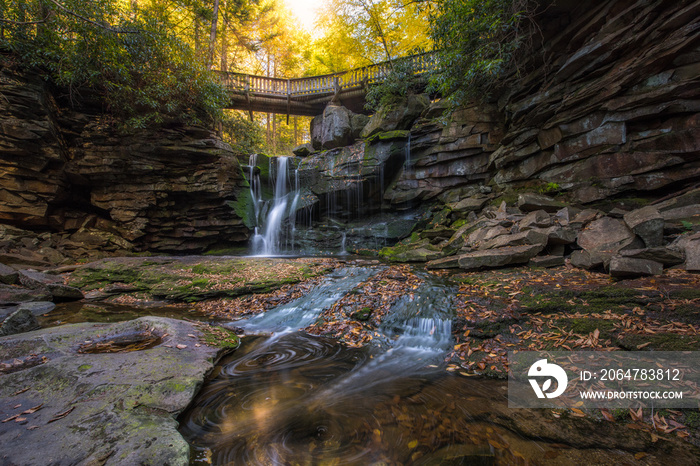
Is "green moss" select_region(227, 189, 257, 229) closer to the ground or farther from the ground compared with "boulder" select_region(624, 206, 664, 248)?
farther from the ground

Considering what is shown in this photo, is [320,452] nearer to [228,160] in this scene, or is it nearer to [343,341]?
[343,341]

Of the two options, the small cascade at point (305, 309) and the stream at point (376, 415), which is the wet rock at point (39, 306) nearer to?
the small cascade at point (305, 309)

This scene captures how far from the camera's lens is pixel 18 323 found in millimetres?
4195

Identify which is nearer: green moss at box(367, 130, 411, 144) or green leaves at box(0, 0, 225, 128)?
green leaves at box(0, 0, 225, 128)

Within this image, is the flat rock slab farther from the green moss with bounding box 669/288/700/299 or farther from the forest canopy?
the forest canopy

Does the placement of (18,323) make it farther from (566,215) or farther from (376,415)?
(566,215)

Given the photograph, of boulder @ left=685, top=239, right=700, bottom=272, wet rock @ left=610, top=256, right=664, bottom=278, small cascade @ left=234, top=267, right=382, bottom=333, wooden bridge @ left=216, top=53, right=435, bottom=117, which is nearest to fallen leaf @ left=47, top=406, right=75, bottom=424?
small cascade @ left=234, top=267, right=382, bottom=333

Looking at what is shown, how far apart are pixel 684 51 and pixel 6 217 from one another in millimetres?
20928

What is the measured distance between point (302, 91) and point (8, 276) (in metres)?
17.1

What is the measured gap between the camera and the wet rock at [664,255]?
13.2ft

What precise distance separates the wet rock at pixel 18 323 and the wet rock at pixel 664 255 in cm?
1011

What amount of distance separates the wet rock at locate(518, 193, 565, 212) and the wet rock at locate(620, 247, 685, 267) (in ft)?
10.7

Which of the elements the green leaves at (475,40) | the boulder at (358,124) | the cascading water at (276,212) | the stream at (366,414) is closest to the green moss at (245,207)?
the cascading water at (276,212)

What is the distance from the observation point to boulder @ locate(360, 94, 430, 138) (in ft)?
45.7
